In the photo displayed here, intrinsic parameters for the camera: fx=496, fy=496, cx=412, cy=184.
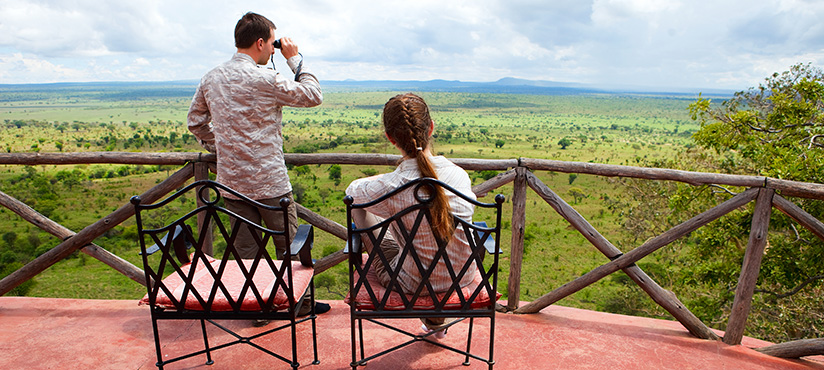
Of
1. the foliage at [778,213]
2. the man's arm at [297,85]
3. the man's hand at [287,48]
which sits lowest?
the foliage at [778,213]

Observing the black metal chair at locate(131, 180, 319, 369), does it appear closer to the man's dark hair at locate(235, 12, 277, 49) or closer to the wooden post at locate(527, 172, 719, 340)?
the man's dark hair at locate(235, 12, 277, 49)

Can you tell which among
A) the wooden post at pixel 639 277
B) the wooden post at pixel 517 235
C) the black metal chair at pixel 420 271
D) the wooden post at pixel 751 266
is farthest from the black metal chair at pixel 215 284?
the wooden post at pixel 751 266

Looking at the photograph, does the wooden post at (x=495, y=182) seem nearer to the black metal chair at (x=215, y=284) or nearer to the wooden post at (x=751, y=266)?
the black metal chair at (x=215, y=284)

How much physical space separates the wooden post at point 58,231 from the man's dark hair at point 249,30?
162 cm

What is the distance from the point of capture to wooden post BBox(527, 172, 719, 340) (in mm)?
2801

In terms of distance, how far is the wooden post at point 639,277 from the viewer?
9.19 feet

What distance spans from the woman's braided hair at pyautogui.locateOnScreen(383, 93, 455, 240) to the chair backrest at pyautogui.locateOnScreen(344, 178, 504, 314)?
3cm

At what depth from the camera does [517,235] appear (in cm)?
300

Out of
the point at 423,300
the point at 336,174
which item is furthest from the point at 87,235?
the point at 336,174

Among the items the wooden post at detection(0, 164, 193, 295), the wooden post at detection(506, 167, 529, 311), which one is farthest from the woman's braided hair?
the wooden post at detection(0, 164, 193, 295)

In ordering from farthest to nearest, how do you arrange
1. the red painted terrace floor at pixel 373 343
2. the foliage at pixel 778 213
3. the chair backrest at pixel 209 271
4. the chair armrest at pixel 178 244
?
1. the foliage at pixel 778 213
2. the red painted terrace floor at pixel 373 343
3. the chair armrest at pixel 178 244
4. the chair backrest at pixel 209 271

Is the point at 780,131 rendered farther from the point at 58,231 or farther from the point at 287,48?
the point at 58,231

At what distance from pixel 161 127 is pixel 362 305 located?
A: 65.8 metres

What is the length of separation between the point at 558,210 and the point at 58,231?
3097mm
